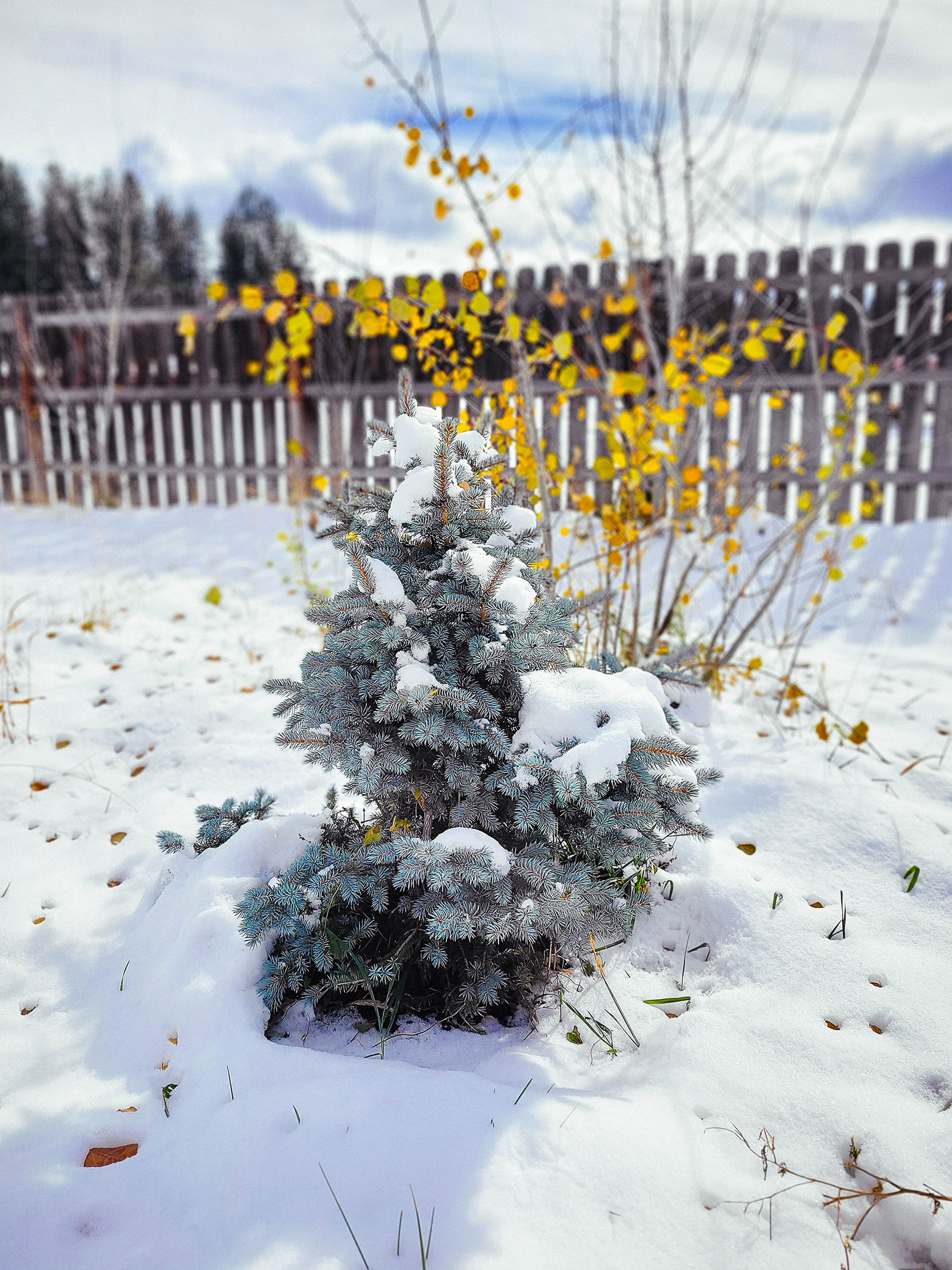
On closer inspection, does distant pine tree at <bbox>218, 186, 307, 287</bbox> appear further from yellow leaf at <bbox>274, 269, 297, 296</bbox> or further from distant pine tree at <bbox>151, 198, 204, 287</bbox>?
yellow leaf at <bbox>274, 269, 297, 296</bbox>

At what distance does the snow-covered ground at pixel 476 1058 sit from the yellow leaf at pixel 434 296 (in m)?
1.62

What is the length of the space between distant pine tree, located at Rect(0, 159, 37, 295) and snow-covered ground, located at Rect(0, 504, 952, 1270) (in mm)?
26724

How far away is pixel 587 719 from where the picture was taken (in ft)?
5.16

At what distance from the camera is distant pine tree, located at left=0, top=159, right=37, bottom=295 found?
23000 millimetres

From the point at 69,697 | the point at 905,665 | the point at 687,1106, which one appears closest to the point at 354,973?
the point at 687,1106

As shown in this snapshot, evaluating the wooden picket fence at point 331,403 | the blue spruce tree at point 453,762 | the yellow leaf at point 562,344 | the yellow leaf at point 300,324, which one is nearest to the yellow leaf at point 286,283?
the yellow leaf at point 300,324

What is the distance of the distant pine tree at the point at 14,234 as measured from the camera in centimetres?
2300

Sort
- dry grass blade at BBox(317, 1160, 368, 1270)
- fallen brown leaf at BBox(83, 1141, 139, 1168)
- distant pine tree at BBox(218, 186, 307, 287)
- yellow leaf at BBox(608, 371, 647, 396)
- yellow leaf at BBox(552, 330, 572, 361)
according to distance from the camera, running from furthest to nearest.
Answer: distant pine tree at BBox(218, 186, 307, 287)
yellow leaf at BBox(552, 330, 572, 361)
yellow leaf at BBox(608, 371, 647, 396)
fallen brown leaf at BBox(83, 1141, 139, 1168)
dry grass blade at BBox(317, 1160, 368, 1270)

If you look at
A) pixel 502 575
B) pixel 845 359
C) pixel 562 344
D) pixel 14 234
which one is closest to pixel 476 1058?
pixel 502 575

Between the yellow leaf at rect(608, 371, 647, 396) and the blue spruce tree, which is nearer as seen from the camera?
the blue spruce tree

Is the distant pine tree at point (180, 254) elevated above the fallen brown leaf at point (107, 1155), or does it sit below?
above

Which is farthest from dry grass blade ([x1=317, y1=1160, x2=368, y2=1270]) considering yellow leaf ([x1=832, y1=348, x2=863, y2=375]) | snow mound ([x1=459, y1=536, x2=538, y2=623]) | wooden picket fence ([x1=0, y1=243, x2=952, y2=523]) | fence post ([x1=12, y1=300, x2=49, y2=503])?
fence post ([x1=12, y1=300, x2=49, y2=503])

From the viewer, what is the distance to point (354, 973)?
1571 mm

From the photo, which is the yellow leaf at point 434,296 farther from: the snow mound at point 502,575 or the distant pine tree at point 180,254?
the distant pine tree at point 180,254
